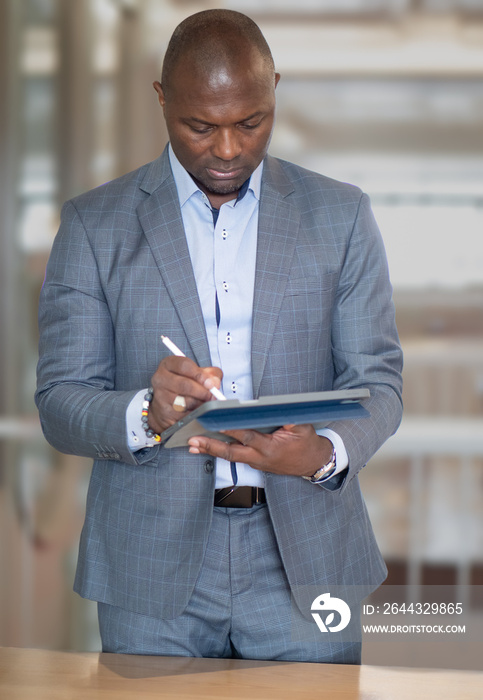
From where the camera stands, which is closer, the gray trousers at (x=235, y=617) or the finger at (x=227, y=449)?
the finger at (x=227, y=449)

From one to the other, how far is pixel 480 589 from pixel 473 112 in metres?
1.84

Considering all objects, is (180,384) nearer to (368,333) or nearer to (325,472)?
(325,472)

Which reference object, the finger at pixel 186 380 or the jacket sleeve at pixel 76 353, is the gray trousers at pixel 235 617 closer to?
the jacket sleeve at pixel 76 353

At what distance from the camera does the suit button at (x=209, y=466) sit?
64.3 inches

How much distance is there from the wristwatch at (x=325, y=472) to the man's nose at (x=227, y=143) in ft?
1.81

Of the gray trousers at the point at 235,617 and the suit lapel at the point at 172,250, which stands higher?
the suit lapel at the point at 172,250

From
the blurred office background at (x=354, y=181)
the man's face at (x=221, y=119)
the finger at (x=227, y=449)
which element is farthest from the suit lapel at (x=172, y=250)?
the blurred office background at (x=354, y=181)

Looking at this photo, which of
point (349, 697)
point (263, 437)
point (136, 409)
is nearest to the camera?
point (349, 697)

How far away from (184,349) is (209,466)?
220mm

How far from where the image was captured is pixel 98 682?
1.35m

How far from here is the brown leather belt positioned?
166 cm

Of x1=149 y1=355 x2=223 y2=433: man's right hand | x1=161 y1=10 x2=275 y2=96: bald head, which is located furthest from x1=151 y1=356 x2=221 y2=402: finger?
x1=161 y1=10 x2=275 y2=96: bald head

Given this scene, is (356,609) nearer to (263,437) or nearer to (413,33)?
(263,437)

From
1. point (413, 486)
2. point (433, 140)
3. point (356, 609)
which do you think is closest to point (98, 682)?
point (356, 609)
